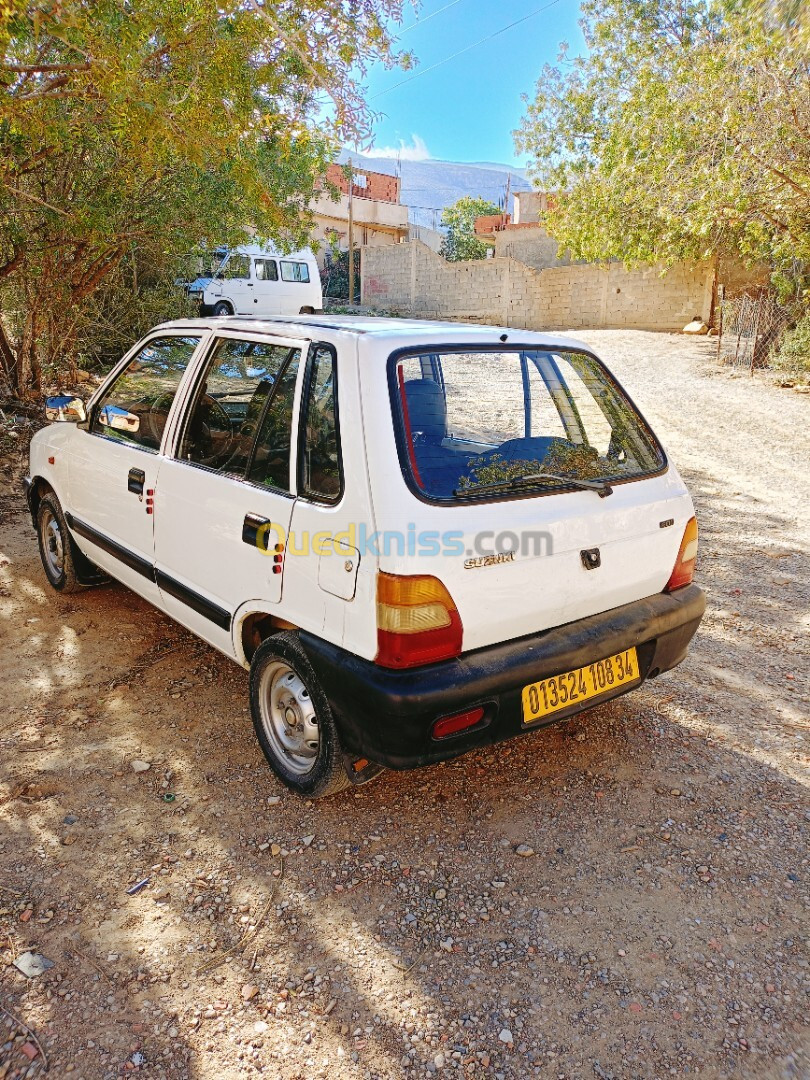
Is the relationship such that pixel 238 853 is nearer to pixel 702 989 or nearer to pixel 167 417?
pixel 702 989

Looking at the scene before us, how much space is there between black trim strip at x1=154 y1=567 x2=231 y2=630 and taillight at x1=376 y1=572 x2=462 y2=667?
0.97m

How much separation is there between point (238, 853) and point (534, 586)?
1396 millimetres

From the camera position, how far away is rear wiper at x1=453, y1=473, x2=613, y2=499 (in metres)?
2.44

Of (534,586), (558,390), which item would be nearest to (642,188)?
(558,390)

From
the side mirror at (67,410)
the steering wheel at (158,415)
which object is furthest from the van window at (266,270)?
the steering wheel at (158,415)

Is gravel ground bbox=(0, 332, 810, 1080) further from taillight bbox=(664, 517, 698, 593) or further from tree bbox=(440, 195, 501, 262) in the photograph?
tree bbox=(440, 195, 501, 262)

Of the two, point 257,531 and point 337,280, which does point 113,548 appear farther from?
point 337,280

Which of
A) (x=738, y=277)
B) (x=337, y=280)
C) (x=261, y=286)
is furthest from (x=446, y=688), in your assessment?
(x=337, y=280)

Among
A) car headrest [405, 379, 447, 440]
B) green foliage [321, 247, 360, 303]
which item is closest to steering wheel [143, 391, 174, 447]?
car headrest [405, 379, 447, 440]

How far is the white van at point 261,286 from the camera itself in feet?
60.8

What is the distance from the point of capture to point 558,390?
2986mm

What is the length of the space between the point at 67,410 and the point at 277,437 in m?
1.86

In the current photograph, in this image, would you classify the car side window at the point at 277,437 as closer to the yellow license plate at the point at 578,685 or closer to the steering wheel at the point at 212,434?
the steering wheel at the point at 212,434

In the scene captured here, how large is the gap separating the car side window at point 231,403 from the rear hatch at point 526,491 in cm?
68
